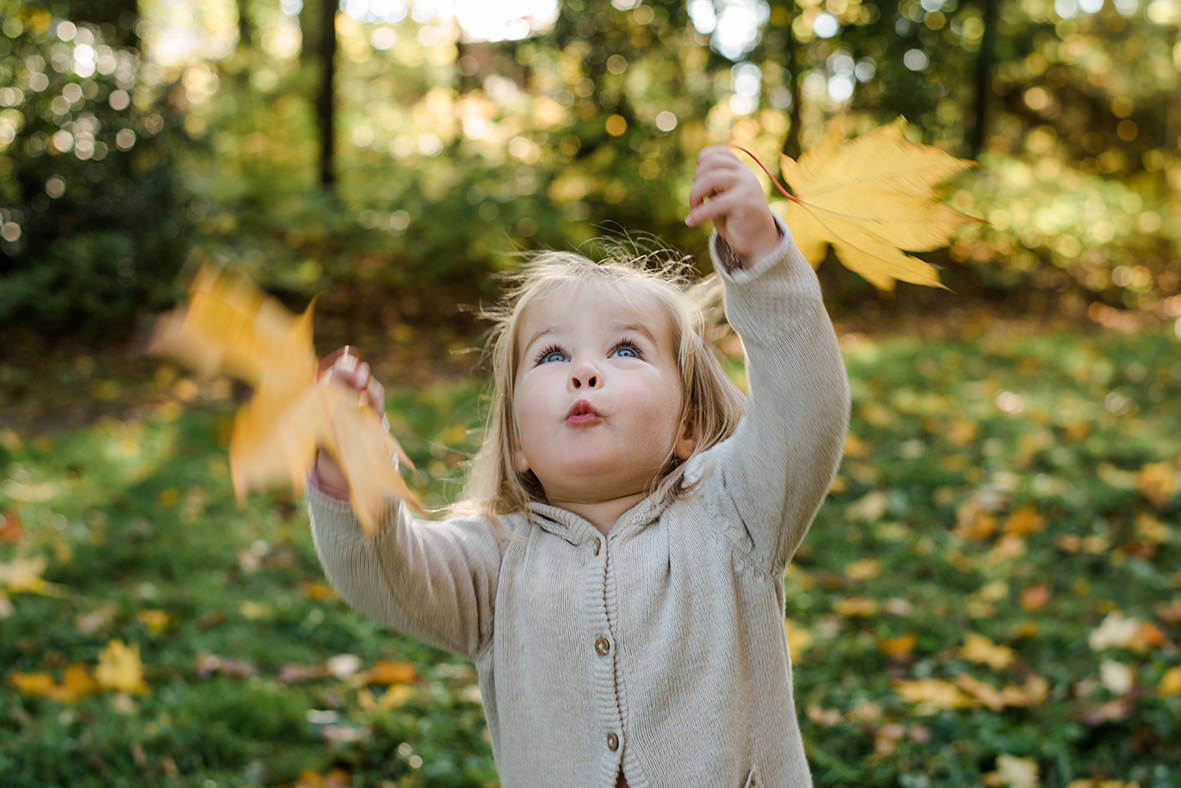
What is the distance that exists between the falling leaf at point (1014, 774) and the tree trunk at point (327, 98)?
9274 mm

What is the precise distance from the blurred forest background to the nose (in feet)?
1.63

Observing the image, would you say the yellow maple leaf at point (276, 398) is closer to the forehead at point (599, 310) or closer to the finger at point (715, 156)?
the forehead at point (599, 310)

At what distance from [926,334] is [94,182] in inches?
261

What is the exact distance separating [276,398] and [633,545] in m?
0.57

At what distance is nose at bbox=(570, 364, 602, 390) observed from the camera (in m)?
1.51

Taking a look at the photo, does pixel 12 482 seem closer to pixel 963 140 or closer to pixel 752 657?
pixel 752 657

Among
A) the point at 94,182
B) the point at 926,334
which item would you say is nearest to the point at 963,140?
the point at 926,334

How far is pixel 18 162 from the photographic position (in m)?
8.01

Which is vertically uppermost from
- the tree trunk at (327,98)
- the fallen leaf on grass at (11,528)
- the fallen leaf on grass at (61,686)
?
the tree trunk at (327,98)

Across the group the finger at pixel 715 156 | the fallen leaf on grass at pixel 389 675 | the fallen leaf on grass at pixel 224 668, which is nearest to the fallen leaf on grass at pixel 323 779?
the fallen leaf on grass at pixel 389 675

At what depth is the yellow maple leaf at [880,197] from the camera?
4.40ft

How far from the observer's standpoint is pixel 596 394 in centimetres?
150

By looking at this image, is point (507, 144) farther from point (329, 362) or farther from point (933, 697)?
point (329, 362)

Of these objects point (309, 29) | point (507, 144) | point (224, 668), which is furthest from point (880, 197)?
point (309, 29)
